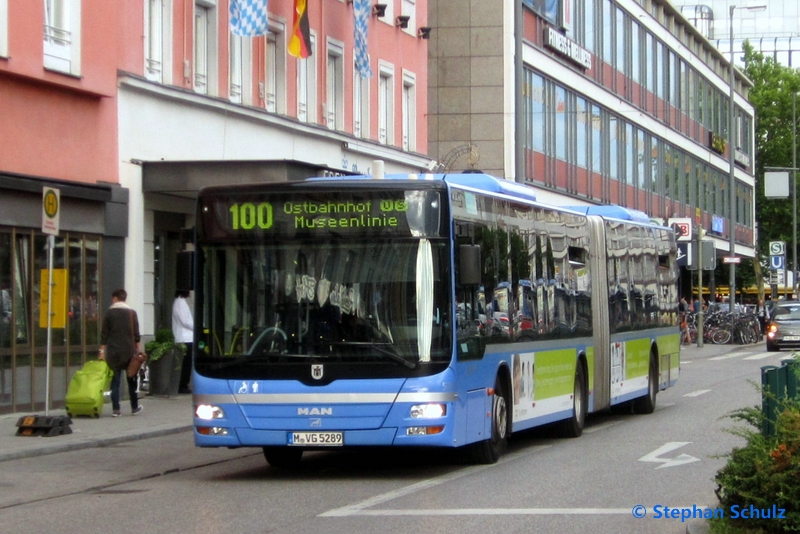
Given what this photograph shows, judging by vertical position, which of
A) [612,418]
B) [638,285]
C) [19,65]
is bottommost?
[612,418]

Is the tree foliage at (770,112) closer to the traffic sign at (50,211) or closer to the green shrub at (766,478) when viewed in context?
the traffic sign at (50,211)

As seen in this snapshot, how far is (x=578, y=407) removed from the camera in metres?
18.0

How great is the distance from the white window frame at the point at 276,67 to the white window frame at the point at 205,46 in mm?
2113

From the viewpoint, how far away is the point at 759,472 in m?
8.68

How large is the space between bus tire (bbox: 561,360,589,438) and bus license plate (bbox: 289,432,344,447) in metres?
5.17

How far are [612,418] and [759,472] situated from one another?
1258 cm

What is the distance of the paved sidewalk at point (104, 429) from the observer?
53.7 feet

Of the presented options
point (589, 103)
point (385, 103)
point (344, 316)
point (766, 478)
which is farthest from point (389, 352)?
point (589, 103)

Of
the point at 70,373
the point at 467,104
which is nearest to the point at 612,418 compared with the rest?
the point at 70,373

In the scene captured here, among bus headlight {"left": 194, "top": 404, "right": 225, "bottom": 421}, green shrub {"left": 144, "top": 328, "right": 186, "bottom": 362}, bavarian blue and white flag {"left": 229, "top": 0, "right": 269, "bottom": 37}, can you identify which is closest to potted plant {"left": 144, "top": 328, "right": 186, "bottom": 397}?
green shrub {"left": 144, "top": 328, "right": 186, "bottom": 362}

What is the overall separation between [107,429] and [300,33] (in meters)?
12.2

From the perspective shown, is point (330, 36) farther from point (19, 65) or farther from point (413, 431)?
point (413, 431)

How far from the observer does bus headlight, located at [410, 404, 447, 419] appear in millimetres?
13008

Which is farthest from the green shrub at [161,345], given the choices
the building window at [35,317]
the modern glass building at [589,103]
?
the modern glass building at [589,103]
